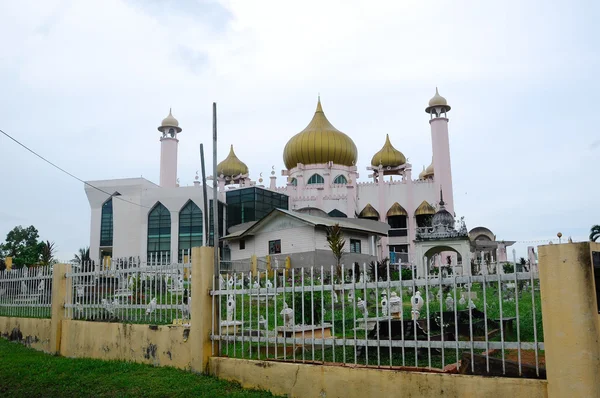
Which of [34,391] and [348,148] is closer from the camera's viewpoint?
[34,391]

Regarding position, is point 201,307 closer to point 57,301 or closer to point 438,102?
point 57,301

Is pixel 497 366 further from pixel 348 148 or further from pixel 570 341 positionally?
pixel 348 148

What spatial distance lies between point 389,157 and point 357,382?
4084 centimetres

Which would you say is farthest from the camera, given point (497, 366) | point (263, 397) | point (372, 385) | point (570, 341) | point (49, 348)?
point (49, 348)

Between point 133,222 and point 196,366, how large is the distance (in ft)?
105

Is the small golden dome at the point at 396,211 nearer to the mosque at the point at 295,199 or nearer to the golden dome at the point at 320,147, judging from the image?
the mosque at the point at 295,199

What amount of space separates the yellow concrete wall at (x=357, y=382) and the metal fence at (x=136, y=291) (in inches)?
52.9

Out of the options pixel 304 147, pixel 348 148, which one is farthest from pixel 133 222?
pixel 348 148

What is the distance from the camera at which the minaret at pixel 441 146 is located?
3903 cm

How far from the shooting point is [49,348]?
34.6ft

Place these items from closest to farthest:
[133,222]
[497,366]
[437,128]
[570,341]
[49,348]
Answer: [570,341] < [497,366] < [49,348] < [133,222] < [437,128]

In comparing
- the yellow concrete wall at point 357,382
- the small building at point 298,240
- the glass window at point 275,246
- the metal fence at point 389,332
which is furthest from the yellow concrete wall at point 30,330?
the glass window at point 275,246

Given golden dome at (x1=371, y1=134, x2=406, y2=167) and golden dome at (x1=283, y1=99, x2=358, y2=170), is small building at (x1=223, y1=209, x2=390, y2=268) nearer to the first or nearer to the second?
golden dome at (x1=283, y1=99, x2=358, y2=170)

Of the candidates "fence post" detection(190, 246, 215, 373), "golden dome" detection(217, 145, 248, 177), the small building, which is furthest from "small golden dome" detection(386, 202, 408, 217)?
"fence post" detection(190, 246, 215, 373)
